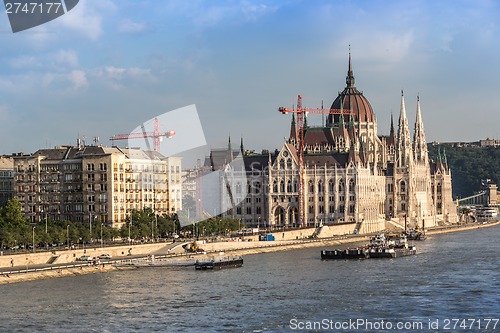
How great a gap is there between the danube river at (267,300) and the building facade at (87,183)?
36299mm

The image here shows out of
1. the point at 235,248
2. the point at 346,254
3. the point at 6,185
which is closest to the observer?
the point at 346,254

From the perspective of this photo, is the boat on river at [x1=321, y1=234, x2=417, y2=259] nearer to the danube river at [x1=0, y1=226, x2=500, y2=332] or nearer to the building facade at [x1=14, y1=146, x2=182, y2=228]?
the danube river at [x1=0, y1=226, x2=500, y2=332]

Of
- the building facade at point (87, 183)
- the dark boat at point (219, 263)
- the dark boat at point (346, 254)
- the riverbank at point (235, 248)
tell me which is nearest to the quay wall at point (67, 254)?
the riverbank at point (235, 248)

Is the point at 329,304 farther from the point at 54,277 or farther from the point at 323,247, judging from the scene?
the point at 323,247

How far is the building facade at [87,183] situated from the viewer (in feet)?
497

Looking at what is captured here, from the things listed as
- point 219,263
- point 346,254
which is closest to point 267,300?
point 219,263

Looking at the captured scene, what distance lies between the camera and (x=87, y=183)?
153 meters

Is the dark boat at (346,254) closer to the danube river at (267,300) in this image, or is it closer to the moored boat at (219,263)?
the danube river at (267,300)

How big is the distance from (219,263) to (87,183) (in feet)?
130

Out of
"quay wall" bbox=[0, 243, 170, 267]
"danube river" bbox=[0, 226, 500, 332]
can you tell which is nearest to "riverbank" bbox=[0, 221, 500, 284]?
"danube river" bbox=[0, 226, 500, 332]

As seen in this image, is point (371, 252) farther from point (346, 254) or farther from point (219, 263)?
point (219, 263)

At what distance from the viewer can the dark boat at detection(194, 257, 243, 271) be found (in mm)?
117688

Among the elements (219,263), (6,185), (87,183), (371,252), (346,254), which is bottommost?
(219,263)

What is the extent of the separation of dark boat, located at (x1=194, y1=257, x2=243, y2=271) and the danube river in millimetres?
1309
